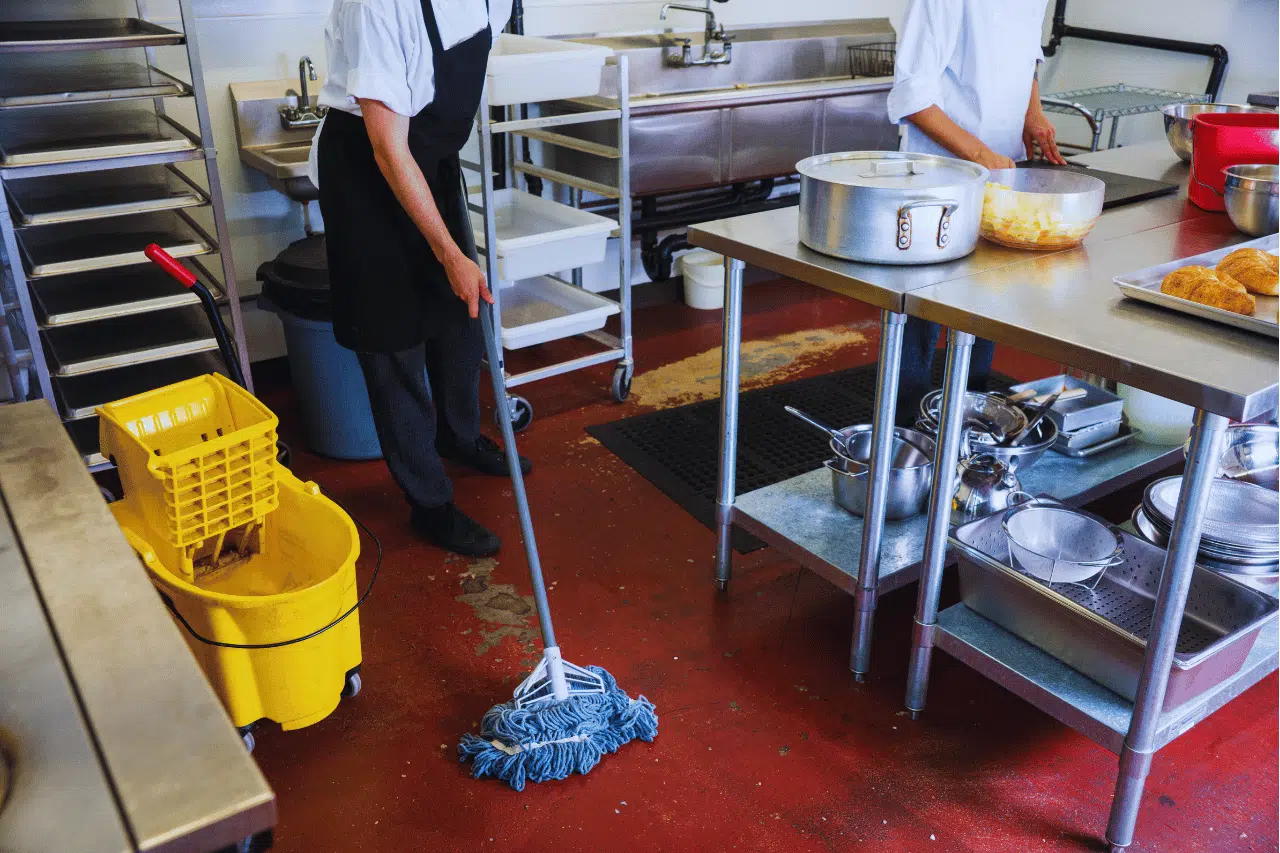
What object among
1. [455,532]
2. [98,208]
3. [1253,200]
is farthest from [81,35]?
[1253,200]

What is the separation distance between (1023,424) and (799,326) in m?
1.87

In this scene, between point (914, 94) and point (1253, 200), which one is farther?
point (914, 94)

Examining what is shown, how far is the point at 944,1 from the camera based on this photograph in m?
2.73

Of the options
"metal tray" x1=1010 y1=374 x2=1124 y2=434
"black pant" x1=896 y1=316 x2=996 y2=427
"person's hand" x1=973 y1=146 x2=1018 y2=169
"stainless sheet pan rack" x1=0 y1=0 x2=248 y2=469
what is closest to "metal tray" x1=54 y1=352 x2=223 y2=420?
"stainless sheet pan rack" x1=0 y1=0 x2=248 y2=469

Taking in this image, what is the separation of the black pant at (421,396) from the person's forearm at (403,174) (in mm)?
403

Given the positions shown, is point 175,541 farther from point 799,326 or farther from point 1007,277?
point 799,326

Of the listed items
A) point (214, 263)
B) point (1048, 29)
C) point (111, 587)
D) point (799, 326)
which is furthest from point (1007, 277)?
point (1048, 29)

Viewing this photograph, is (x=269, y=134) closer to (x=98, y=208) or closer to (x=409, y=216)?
(x=98, y=208)

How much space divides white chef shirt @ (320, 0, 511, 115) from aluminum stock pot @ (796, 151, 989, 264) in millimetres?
849

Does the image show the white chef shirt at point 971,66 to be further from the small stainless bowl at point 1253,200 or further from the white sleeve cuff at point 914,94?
the small stainless bowl at point 1253,200

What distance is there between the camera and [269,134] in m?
3.48

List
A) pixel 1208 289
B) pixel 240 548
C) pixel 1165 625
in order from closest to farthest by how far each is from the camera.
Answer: pixel 1165 625 → pixel 1208 289 → pixel 240 548

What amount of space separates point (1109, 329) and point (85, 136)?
9.97 ft

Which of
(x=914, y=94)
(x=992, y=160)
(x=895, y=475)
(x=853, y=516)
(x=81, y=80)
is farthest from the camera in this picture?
(x=81, y=80)
